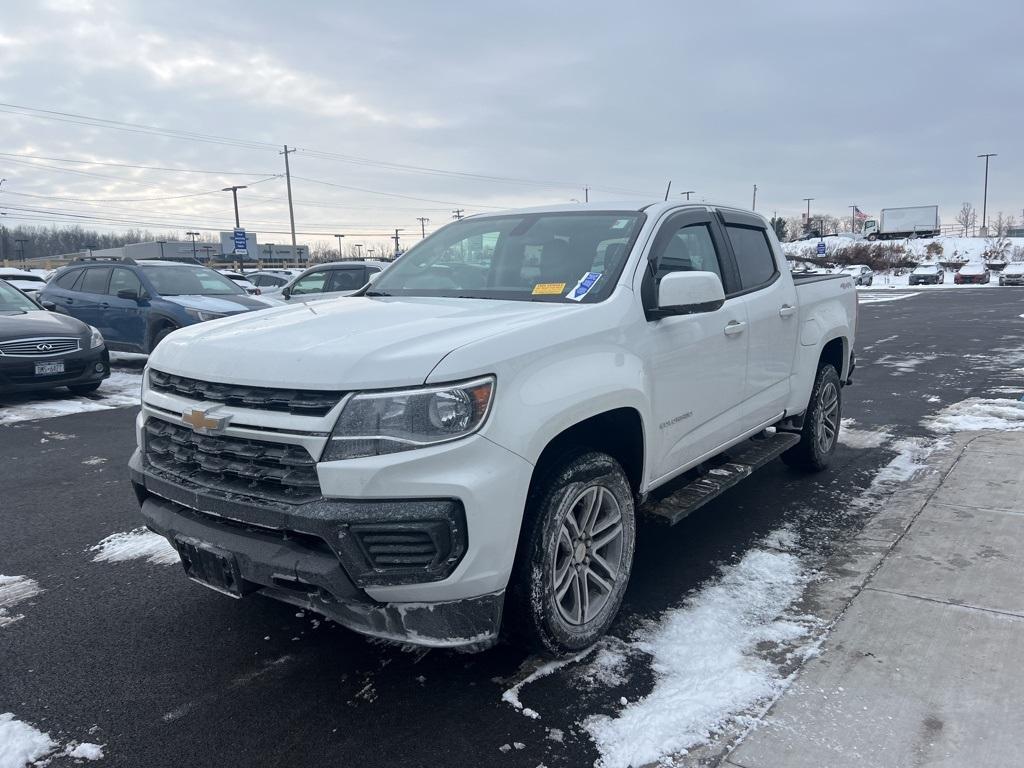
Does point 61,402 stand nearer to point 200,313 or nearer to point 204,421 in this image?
point 200,313

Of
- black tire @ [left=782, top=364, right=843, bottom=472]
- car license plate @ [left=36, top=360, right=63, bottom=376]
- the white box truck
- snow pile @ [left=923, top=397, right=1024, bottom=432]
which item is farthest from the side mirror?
the white box truck

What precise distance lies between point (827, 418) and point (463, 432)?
4098 millimetres

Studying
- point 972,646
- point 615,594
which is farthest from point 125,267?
point 972,646

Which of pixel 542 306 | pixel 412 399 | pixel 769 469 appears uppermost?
pixel 542 306

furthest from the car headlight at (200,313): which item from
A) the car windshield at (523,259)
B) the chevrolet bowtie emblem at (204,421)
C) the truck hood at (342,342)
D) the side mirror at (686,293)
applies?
the side mirror at (686,293)

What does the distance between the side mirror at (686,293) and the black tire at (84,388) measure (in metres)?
8.25

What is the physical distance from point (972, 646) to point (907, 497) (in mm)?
2130

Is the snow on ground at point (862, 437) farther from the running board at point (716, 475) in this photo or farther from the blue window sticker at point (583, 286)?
the blue window sticker at point (583, 286)

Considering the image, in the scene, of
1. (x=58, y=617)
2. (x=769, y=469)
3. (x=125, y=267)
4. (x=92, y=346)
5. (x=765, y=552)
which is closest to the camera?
(x=58, y=617)

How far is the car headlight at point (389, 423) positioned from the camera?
2451mm

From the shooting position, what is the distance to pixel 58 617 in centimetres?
351

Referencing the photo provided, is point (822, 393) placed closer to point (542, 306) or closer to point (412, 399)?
point (542, 306)

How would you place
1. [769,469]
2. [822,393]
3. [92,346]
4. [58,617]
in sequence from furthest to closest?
[92,346] → [769,469] → [822,393] → [58,617]

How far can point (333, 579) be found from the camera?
2471 mm
